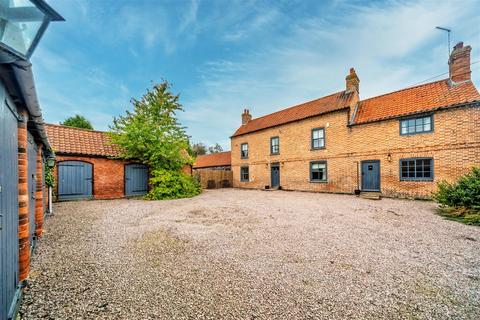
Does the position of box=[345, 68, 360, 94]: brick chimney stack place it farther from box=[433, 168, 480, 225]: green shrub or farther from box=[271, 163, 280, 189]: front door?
box=[433, 168, 480, 225]: green shrub

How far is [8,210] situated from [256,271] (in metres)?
3.48

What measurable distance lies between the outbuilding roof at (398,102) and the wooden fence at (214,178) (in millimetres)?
8247

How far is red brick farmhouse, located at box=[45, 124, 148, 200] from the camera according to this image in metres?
10.8

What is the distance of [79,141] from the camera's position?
38.5 feet

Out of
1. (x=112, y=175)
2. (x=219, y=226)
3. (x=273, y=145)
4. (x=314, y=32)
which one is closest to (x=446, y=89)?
(x=314, y=32)

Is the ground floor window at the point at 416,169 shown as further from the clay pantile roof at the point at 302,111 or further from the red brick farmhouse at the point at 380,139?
the clay pantile roof at the point at 302,111

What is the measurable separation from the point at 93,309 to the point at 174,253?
5.77 ft

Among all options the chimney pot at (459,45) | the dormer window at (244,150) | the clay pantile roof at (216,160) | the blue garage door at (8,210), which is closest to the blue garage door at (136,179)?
the dormer window at (244,150)

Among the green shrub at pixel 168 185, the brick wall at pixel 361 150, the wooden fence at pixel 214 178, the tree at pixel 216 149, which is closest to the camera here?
the brick wall at pixel 361 150

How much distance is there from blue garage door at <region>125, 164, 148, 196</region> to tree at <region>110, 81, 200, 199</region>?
556 mm

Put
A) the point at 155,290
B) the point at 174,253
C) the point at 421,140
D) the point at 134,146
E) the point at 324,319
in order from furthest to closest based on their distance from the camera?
the point at 134,146
the point at 421,140
the point at 174,253
the point at 155,290
the point at 324,319

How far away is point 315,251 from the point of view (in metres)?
4.15

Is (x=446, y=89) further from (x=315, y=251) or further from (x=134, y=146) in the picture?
(x=134, y=146)

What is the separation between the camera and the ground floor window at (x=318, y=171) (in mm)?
14791
